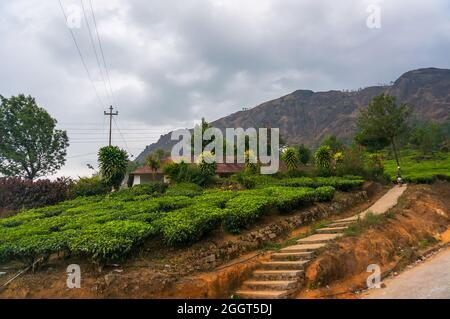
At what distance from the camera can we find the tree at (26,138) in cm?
3070

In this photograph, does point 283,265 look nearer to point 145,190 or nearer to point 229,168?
point 145,190

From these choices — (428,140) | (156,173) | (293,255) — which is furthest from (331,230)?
(428,140)

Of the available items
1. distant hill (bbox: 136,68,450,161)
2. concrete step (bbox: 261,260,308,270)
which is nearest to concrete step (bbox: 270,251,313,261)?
concrete step (bbox: 261,260,308,270)

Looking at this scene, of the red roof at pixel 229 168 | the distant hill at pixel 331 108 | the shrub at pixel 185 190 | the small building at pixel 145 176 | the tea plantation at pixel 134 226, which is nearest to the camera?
the tea plantation at pixel 134 226

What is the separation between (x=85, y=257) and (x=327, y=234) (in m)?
7.02

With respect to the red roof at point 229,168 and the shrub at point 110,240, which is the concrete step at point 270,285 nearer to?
the shrub at point 110,240

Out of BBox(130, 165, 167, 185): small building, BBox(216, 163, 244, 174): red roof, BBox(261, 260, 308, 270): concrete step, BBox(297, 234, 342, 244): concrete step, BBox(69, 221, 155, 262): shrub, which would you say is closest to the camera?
BBox(69, 221, 155, 262): shrub

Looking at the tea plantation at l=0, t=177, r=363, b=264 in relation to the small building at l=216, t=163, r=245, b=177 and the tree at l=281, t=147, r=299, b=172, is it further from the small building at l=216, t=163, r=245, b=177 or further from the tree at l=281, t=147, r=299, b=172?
the small building at l=216, t=163, r=245, b=177

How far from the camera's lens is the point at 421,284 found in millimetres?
8242

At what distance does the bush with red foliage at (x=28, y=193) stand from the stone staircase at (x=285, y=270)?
53.4 feet

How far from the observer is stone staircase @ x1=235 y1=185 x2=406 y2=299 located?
851 centimetres

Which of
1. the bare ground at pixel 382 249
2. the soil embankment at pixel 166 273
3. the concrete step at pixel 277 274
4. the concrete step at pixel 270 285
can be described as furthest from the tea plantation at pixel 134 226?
the bare ground at pixel 382 249

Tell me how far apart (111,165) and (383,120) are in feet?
56.9

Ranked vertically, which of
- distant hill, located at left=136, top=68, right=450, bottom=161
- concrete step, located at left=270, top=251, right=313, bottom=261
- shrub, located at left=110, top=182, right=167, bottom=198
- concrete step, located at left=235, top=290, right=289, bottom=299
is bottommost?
concrete step, located at left=235, top=290, right=289, bottom=299
